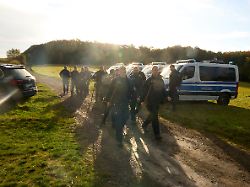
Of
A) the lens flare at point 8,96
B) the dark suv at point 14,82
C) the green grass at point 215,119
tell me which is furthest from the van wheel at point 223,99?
the lens flare at point 8,96

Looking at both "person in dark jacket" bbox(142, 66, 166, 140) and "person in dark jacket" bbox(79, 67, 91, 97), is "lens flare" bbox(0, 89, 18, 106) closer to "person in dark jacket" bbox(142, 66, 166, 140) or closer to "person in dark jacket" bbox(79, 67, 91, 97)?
"person in dark jacket" bbox(79, 67, 91, 97)

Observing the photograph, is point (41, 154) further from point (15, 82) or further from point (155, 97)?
point (15, 82)

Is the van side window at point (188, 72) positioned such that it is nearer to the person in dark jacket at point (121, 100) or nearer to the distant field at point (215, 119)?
the distant field at point (215, 119)

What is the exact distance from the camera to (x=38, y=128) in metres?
11.1

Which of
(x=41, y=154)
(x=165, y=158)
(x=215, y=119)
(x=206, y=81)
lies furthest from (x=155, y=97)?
(x=206, y=81)

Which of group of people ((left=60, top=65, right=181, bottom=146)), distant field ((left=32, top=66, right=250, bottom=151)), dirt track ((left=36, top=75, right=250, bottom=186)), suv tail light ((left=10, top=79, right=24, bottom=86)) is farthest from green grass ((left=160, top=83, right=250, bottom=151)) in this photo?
suv tail light ((left=10, top=79, right=24, bottom=86))

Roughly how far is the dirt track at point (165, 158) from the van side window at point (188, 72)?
609 cm

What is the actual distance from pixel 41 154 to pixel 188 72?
37.6ft

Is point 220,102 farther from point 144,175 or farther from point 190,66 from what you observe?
point 144,175

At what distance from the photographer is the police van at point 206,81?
17938mm

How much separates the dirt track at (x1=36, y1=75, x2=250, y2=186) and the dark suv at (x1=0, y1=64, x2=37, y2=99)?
460 centimetres

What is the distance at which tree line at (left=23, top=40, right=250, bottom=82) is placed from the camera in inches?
2773

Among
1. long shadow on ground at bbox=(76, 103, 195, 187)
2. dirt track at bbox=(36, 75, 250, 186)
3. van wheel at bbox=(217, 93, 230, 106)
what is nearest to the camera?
long shadow on ground at bbox=(76, 103, 195, 187)

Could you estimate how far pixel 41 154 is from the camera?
26.9 ft
